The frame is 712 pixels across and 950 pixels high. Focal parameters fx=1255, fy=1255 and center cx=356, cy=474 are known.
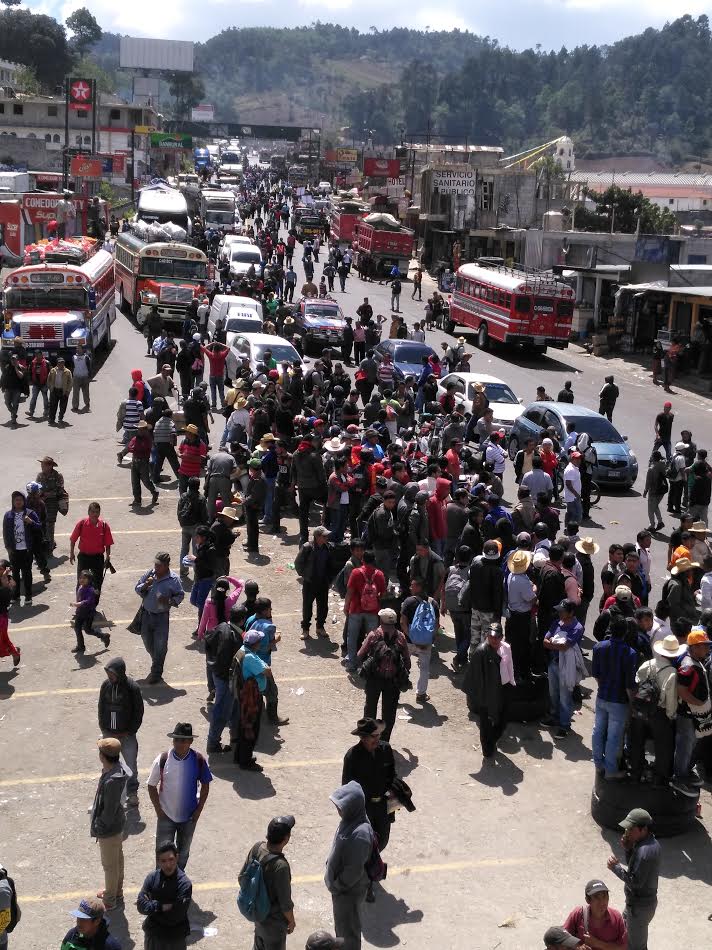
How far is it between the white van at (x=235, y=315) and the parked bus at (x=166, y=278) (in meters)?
2.62

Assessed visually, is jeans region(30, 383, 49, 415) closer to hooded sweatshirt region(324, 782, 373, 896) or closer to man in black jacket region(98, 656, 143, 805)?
man in black jacket region(98, 656, 143, 805)

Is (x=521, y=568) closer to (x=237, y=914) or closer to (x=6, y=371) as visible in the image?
(x=237, y=914)

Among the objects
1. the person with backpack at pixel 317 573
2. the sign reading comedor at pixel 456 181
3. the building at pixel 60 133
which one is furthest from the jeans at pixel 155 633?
the building at pixel 60 133

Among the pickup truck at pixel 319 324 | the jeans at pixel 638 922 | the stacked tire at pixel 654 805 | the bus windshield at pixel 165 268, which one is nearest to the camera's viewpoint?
the jeans at pixel 638 922

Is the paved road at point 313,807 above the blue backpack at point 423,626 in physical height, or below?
below

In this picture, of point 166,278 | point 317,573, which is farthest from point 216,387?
point 317,573

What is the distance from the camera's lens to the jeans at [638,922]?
28.1 feet

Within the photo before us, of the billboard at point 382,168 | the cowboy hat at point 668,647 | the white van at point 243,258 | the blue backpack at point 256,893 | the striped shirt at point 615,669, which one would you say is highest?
the billboard at point 382,168

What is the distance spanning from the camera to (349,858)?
8219 millimetres

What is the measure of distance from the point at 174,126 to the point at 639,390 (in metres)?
161

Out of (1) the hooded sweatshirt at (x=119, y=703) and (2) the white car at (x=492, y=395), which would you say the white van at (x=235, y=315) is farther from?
(1) the hooded sweatshirt at (x=119, y=703)

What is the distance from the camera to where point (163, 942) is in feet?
25.6

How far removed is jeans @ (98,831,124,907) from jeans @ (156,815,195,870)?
321 millimetres

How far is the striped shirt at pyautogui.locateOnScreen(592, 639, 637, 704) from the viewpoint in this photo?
1109 centimetres
